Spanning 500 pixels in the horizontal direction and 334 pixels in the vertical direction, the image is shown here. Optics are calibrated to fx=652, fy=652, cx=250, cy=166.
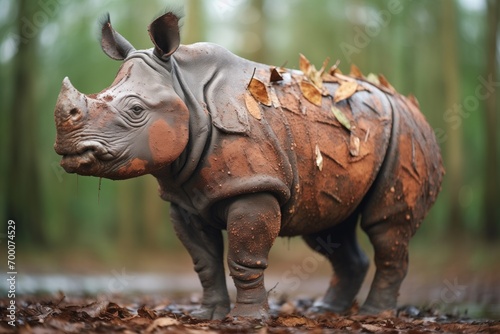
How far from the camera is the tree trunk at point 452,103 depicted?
19094mm

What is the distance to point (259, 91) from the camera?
19.1ft

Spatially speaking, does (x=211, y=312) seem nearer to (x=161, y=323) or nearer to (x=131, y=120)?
(x=161, y=323)

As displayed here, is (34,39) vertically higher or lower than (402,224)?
higher

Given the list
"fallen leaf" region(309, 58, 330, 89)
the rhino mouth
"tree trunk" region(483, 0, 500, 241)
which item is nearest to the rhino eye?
the rhino mouth

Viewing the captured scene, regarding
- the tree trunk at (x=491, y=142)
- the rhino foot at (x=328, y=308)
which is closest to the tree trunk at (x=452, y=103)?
the tree trunk at (x=491, y=142)

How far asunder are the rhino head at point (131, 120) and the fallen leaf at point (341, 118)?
1.56 m

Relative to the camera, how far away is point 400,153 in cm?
655

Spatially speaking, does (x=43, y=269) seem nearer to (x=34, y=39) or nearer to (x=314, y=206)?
(x=34, y=39)

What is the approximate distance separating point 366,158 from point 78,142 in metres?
2.74

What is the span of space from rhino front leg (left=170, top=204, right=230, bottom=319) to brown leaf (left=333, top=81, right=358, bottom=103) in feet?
5.76

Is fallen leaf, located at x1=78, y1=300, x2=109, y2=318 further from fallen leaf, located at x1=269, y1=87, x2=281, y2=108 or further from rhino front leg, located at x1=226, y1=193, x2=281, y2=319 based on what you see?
fallen leaf, located at x1=269, y1=87, x2=281, y2=108

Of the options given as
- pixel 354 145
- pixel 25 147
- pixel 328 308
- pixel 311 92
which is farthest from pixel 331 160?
pixel 25 147

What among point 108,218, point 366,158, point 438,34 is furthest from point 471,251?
point 108,218

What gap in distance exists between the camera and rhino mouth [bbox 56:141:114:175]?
5027 mm
